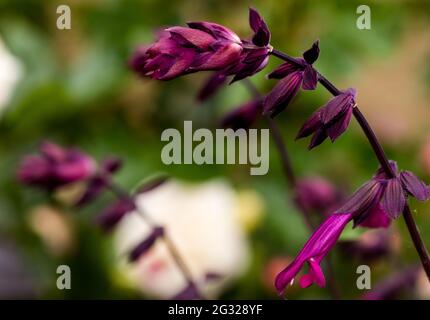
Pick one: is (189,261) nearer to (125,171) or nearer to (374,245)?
(125,171)

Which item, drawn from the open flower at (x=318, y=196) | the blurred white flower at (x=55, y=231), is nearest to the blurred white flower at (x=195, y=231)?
the blurred white flower at (x=55, y=231)

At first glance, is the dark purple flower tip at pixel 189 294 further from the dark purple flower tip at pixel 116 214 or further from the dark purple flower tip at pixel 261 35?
the dark purple flower tip at pixel 261 35

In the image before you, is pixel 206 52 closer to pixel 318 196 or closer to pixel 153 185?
pixel 153 185

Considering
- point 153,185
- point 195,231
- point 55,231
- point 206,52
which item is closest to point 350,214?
point 206,52

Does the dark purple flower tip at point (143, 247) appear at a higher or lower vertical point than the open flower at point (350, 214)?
higher

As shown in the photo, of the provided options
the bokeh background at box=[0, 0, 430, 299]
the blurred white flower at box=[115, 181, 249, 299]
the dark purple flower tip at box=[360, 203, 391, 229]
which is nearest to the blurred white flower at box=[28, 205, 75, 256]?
the bokeh background at box=[0, 0, 430, 299]
